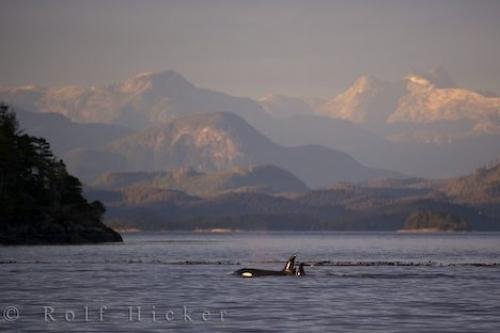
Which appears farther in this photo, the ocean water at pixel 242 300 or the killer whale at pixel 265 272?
the killer whale at pixel 265 272

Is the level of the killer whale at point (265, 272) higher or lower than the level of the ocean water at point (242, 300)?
higher

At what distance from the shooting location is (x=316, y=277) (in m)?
A: 107

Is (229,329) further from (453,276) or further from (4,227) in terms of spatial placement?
(4,227)

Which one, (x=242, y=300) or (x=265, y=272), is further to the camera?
(x=265, y=272)

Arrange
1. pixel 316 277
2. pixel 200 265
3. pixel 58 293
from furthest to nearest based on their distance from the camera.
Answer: pixel 200 265, pixel 316 277, pixel 58 293

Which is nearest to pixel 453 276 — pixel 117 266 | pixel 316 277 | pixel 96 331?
pixel 316 277

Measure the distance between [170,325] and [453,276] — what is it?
171 ft

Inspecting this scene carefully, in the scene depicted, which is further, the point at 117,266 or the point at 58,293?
the point at 117,266

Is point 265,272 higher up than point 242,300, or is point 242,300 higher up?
point 265,272

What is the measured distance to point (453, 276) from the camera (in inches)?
4309

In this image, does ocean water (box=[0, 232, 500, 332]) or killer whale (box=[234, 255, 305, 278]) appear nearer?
ocean water (box=[0, 232, 500, 332])

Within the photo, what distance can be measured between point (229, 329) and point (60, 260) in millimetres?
79057

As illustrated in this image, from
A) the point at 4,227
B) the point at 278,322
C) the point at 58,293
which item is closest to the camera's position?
the point at 278,322

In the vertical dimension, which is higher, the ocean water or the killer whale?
the killer whale
